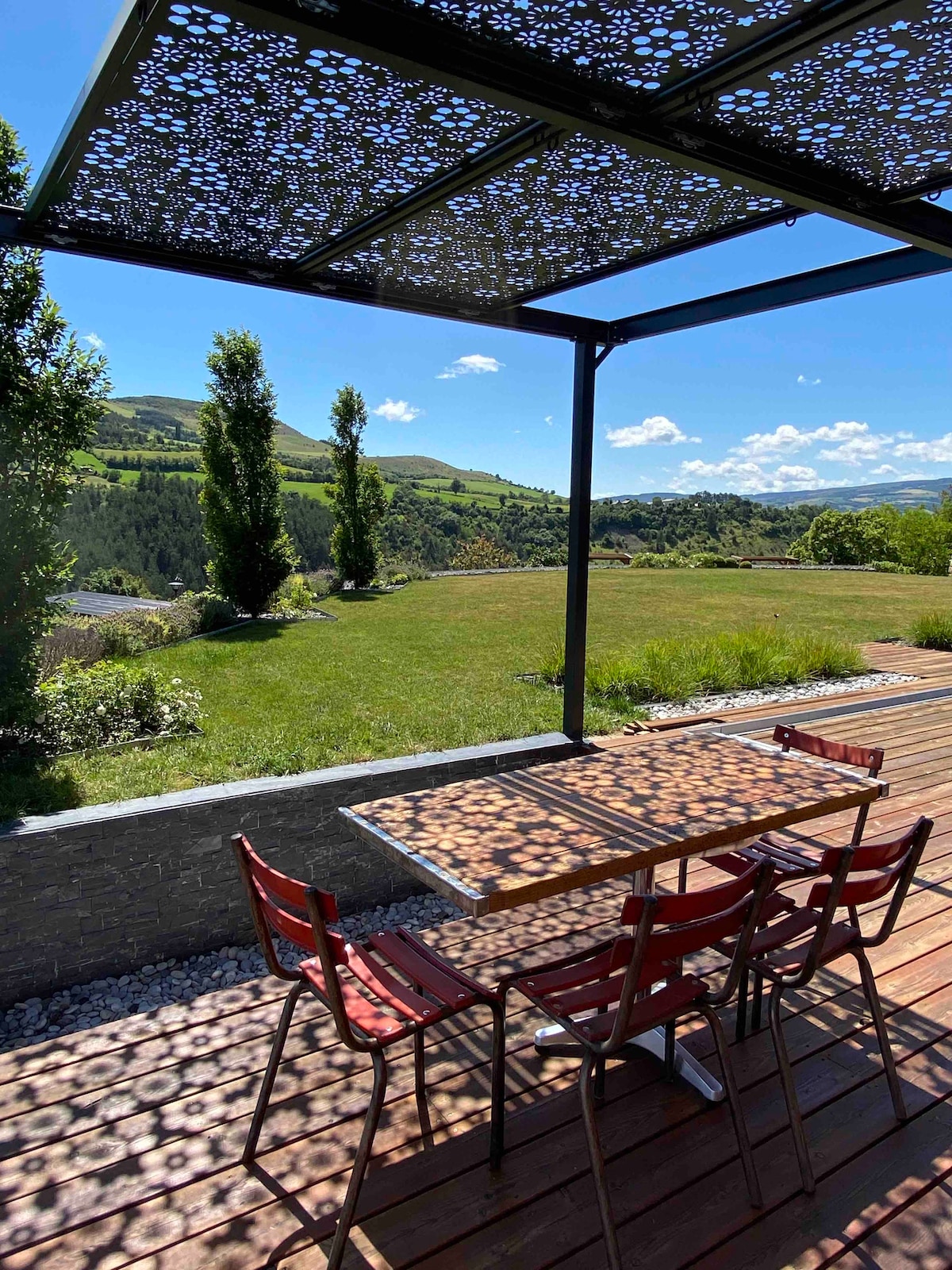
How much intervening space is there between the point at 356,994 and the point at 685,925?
84 cm

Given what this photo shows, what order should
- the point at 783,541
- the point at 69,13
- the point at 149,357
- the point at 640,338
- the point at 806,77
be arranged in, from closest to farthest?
the point at 806,77 < the point at 69,13 < the point at 640,338 < the point at 783,541 < the point at 149,357

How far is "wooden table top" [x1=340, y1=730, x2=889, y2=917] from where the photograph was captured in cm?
203

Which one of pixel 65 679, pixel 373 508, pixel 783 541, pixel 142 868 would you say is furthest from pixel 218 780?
pixel 783 541

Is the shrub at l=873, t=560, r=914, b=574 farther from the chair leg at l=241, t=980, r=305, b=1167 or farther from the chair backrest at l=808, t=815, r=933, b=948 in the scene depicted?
the chair leg at l=241, t=980, r=305, b=1167

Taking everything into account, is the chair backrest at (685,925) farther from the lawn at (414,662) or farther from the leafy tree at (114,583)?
the leafy tree at (114,583)

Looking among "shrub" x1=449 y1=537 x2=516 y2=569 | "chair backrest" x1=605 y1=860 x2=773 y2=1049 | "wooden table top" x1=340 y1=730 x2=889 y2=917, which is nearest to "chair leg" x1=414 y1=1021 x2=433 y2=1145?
"wooden table top" x1=340 y1=730 x2=889 y2=917

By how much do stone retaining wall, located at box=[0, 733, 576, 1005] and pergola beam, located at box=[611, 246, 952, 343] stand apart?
260 cm

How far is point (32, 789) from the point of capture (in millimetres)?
3824

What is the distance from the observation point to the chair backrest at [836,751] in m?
3.09

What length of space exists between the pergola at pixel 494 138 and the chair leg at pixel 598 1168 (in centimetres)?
226

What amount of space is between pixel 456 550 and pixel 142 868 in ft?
69.6

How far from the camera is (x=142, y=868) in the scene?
134 inches

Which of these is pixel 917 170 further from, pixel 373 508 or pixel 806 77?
pixel 373 508

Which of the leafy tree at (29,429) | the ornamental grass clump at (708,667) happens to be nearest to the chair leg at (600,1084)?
the leafy tree at (29,429)
